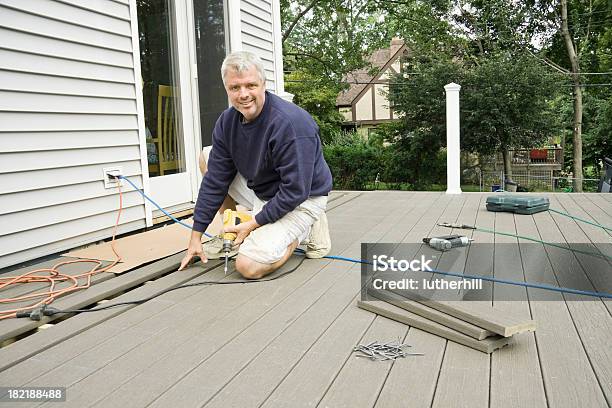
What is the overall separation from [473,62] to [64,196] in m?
16.6

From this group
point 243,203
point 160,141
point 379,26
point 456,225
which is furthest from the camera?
point 379,26

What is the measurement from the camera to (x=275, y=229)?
2.56 meters

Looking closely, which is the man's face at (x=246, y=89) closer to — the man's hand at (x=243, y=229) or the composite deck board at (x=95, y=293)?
the man's hand at (x=243, y=229)

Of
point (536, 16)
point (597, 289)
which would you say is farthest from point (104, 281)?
point (536, 16)

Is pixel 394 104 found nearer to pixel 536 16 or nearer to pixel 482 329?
pixel 536 16

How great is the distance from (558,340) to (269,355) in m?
0.92

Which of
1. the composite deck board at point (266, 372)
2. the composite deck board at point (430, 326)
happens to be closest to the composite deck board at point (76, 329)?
the composite deck board at point (266, 372)

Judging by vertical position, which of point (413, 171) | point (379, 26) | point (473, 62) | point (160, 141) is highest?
point (379, 26)

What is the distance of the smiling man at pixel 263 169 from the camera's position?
2.43m

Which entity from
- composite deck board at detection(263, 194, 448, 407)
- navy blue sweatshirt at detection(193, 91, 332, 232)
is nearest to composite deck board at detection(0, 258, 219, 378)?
navy blue sweatshirt at detection(193, 91, 332, 232)

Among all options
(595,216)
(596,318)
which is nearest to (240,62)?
(596,318)

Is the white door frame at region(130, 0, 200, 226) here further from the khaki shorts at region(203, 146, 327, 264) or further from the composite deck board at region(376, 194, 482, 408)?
the composite deck board at region(376, 194, 482, 408)

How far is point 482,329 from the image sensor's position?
165cm

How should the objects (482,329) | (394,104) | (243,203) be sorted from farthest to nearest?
(394,104), (243,203), (482,329)
